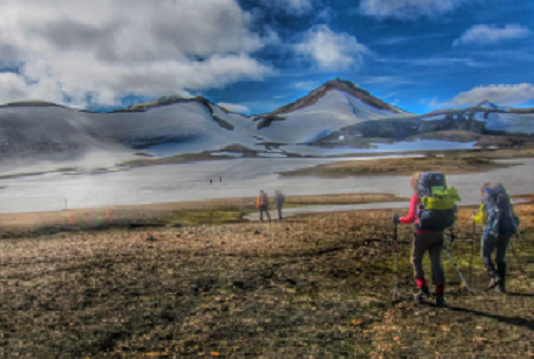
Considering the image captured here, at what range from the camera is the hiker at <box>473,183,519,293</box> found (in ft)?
22.3

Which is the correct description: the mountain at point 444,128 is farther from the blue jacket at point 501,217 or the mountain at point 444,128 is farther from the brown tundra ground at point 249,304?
the blue jacket at point 501,217

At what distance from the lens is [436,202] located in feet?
18.9

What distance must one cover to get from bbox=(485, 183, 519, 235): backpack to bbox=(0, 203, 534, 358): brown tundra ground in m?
0.83

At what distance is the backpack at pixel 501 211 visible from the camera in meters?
6.79

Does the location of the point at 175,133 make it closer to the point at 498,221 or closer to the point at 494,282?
the point at 494,282

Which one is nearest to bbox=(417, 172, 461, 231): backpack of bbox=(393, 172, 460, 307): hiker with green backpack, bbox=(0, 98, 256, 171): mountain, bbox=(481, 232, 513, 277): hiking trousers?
bbox=(393, 172, 460, 307): hiker with green backpack

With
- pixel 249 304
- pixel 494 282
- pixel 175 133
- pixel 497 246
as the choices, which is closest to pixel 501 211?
pixel 497 246

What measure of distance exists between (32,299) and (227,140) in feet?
357

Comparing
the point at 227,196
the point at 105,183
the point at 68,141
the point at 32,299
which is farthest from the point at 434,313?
the point at 68,141

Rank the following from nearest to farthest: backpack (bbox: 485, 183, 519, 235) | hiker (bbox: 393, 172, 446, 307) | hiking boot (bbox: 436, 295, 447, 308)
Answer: hiker (bbox: 393, 172, 446, 307), hiking boot (bbox: 436, 295, 447, 308), backpack (bbox: 485, 183, 519, 235)

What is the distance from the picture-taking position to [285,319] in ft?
19.9

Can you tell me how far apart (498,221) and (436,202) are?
2036 millimetres

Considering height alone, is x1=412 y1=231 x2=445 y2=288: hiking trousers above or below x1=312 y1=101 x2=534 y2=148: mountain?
below

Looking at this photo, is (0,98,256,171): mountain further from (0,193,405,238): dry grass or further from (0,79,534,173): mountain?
(0,193,405,238): dry grass
